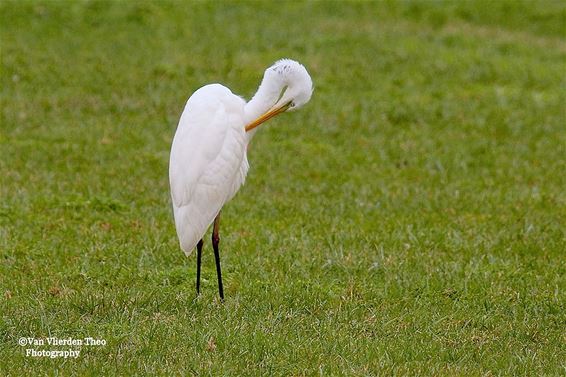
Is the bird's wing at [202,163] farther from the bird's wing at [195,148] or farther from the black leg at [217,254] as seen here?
the black leg at [217,254]

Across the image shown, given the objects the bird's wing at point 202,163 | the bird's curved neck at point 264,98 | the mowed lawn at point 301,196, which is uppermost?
the bird's curved neck at point 264,98

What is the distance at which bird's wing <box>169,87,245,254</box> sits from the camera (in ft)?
19.5

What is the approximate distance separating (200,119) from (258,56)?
8201mm

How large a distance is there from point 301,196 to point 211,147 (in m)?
3.10

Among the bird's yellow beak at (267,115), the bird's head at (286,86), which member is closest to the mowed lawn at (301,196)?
the bird's yellow beak at (267,115)

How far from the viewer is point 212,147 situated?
19.6 feet

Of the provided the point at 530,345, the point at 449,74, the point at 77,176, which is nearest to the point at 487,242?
the point at 530,345

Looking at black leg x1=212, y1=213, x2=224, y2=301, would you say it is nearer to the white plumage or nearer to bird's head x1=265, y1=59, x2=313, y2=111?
the white plumage

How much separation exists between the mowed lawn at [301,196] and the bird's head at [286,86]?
1.11 m

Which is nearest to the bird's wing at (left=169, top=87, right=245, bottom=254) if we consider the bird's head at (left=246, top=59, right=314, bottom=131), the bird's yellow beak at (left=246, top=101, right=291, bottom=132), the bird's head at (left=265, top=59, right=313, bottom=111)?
the bird's yellow beak at (left=246, top=101, right=291, bottom=132)

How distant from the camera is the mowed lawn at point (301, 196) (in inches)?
210

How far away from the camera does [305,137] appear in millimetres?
11219

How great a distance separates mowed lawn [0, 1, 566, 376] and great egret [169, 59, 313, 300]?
0.50m

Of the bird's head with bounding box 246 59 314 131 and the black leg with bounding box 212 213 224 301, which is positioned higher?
the bird's head with bounding box 246 59 314 131
